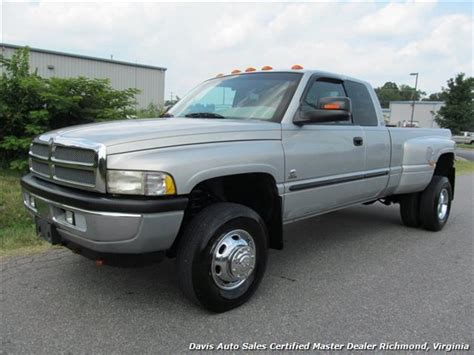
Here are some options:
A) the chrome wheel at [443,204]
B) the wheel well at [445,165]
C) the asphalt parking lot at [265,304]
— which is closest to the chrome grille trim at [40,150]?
the asphalt parking lot at [265,304]

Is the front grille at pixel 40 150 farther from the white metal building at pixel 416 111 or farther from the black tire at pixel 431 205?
the white metal building at pixel 416 111

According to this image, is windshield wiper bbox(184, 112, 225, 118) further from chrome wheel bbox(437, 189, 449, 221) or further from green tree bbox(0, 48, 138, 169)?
green tree bbox(0, 48, 138, 169)

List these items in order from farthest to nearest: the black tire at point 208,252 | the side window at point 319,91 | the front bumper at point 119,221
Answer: the side window at point 319,91 < the black tire at point 208,252 < the front bumper at point 119,221

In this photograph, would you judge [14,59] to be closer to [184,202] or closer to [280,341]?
[184,202]

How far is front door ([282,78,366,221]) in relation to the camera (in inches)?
147

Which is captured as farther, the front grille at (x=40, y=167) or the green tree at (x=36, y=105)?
the green tree at (x=36, y=105)

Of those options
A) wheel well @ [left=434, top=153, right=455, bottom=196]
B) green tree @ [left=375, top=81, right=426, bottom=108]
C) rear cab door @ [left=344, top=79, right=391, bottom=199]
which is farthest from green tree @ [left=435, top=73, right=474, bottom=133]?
green tree @ [left=375, top=81, right=426, bottom=108]

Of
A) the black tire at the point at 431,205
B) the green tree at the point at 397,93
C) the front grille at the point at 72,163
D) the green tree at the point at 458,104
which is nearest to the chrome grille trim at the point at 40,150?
the front grille at the point at 72,163

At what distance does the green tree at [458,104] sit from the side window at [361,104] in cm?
4382

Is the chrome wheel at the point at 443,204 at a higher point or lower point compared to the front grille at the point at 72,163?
lower

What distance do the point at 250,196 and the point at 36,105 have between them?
5.33 m

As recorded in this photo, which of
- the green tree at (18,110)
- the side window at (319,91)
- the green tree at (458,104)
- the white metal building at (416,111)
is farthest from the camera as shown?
the white metal building at (416,111)

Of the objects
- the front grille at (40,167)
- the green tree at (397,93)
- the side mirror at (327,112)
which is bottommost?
the front grille at (40,167)

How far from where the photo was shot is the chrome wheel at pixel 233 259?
320 centimetres
